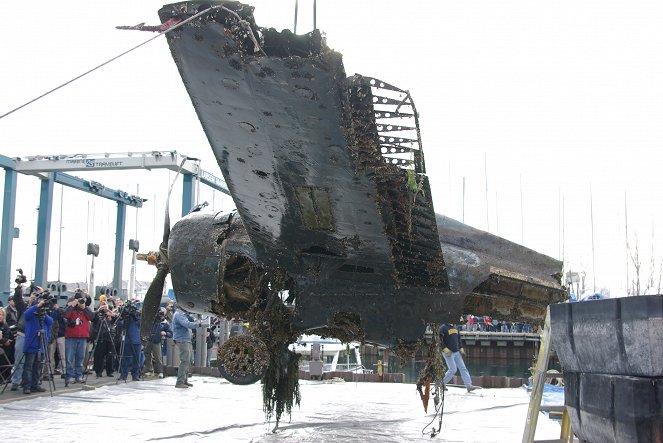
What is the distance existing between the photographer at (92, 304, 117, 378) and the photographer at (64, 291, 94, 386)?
1257 millimetres

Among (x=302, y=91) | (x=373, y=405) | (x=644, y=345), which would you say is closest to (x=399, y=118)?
(x=302, y=91)

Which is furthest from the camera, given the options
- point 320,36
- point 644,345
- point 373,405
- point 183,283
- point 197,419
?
point 373,405

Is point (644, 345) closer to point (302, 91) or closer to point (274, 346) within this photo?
point (302, 91)

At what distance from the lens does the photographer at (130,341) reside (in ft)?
46.8

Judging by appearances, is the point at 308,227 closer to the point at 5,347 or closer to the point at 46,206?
the point at 5,347

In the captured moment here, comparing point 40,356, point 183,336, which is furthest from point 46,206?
point 40,356

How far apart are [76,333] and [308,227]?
8.80 m

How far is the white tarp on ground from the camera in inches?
297

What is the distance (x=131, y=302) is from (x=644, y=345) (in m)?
13.3

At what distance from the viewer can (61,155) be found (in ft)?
85.4

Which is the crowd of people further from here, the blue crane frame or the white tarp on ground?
the blue crane frame

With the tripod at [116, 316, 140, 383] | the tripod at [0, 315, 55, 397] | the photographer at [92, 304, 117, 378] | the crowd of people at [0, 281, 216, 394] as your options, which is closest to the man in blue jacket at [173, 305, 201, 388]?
the crowd of people at [0, 281, 216, 394]

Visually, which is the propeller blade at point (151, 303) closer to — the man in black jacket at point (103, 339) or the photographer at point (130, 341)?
the photographer at point (130, 341)

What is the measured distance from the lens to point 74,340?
13.1 meters
